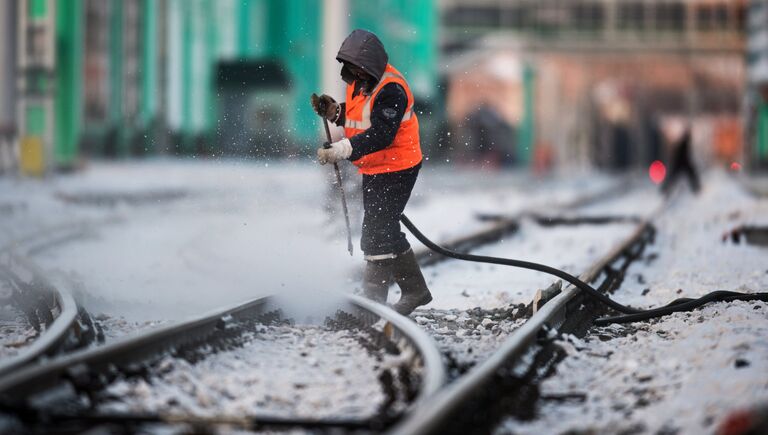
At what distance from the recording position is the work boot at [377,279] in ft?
22.1

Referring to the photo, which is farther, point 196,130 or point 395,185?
point 196,130

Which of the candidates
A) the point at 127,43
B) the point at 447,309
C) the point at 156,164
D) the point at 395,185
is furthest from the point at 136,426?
the point at 127,43

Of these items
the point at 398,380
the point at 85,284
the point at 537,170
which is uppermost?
the point at 398,380

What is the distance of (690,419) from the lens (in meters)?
4.18

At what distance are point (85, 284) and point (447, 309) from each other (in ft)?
9.50

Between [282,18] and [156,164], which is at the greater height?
[282,18]

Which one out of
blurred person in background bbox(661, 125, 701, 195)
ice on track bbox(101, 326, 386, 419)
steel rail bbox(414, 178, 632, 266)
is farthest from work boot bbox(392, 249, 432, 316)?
blurred person in background bbox(661, 125, 701, 195)

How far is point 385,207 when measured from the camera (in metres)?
6.55

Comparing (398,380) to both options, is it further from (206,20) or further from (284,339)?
(206,20)

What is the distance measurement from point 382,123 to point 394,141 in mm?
Answer: 300

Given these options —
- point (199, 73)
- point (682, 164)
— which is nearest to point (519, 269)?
point (682, 164)

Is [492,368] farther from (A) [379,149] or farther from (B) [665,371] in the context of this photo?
(A) [379,149]

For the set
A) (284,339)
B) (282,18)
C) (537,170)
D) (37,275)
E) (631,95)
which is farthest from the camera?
(631,95)

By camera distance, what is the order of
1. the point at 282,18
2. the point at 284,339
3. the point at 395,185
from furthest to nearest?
the point at 282,18 < the point at 395,185 < the point at 284,339
